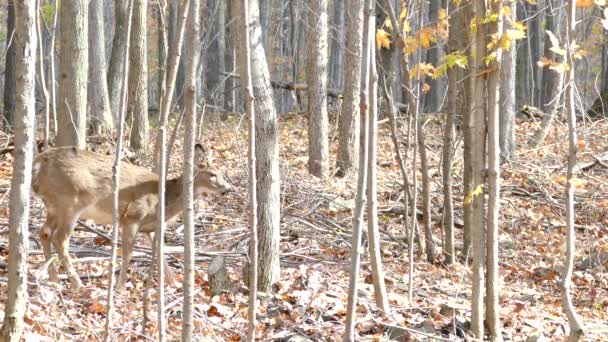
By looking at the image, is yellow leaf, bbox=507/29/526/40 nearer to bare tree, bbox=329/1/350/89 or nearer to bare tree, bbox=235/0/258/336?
bare tree, bbox=235/0/258/336

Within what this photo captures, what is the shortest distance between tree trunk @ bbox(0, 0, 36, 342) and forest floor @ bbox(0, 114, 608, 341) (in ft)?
2.67

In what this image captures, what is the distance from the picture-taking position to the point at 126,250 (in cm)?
813

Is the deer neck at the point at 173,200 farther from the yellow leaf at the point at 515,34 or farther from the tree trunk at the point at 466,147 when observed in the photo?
the yellow leaf at the point at 515,34

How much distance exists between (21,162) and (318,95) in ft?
31.2

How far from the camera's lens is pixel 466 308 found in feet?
24.1

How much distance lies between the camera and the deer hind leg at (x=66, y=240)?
7457 mm

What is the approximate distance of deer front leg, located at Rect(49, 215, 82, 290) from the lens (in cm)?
743

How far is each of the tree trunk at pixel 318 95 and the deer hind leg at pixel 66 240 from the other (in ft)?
20.2

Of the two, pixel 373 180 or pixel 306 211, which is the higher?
pixel 373 180

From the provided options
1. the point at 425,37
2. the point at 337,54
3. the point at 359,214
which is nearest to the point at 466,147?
the point at 425,37

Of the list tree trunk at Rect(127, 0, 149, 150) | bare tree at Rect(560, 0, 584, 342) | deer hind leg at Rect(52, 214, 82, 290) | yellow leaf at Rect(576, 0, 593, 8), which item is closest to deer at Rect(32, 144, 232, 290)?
deer hind leg at Rect(52, 214, 82, 290)

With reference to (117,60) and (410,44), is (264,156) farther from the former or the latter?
(117,60)

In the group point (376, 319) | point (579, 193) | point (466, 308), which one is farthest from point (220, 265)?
point (579, 193)

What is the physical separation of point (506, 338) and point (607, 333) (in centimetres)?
102
